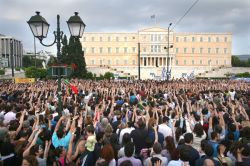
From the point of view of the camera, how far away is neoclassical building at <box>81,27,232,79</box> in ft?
301

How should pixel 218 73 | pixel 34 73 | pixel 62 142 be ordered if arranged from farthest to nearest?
pixel 218 73 < pixel 34 73 < pixel 62 142

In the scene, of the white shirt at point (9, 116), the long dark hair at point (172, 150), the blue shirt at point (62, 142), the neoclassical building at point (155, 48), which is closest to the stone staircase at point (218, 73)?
the neoclassical building at point (155, 48)

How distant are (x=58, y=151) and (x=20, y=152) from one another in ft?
2.09

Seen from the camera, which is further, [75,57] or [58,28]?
[75,57]

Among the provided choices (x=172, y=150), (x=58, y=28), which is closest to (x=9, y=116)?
(x=58, y=28)

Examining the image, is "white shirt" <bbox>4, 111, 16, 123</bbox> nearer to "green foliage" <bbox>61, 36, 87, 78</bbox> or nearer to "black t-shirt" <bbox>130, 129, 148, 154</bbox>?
"black t-shirt" <bbox>130, 129, 148, 154</bbox>

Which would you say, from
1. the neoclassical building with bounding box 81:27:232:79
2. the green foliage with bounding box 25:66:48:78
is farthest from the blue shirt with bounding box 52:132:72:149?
the neoclassical building with bounding box 81:27:232:79

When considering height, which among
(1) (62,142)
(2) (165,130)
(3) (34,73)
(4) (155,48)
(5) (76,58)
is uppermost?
(4) (155,48)

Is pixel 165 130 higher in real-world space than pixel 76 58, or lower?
lower

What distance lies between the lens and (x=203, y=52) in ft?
312

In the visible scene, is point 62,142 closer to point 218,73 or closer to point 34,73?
point 34,73

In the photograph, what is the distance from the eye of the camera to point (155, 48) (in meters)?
92.1

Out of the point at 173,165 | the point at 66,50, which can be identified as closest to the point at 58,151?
the point at 173,165

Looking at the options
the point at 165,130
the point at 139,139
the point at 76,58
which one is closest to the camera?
the point at 139,139
